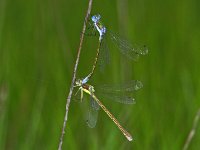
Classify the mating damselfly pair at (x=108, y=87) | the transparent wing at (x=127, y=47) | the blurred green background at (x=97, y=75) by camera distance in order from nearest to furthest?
the mating damselfly pair at (x=108, y=87)
the transparent wing at (x=127, y=47)
the blurred green background at (x=97, y=75)

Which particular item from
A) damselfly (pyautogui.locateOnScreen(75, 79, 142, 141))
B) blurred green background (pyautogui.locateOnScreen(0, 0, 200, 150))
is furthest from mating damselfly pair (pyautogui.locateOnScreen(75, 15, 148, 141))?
blurred green background (pyautogui.locateOnScreen(0, 0, 200, 150))

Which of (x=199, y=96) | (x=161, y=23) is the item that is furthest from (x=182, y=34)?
(x=199, y=96)

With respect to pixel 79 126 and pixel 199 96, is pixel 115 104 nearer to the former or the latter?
pixel 79 126

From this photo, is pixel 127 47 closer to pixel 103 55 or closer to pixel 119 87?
pixel 103 55

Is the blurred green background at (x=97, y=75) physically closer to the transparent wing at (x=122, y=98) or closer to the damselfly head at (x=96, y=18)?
the transparent wing at (x=122, y=98)

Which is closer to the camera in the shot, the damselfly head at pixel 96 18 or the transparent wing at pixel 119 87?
the damselfly head at pixel 96 18

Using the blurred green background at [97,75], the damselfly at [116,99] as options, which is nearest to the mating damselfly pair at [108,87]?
the damselfly at [116,99]

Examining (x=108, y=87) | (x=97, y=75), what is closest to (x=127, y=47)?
(x=108, y=87)

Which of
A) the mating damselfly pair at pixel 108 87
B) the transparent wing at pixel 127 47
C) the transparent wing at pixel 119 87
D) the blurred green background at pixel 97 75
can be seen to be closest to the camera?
the mating damselfly pair at pixel 108 87
